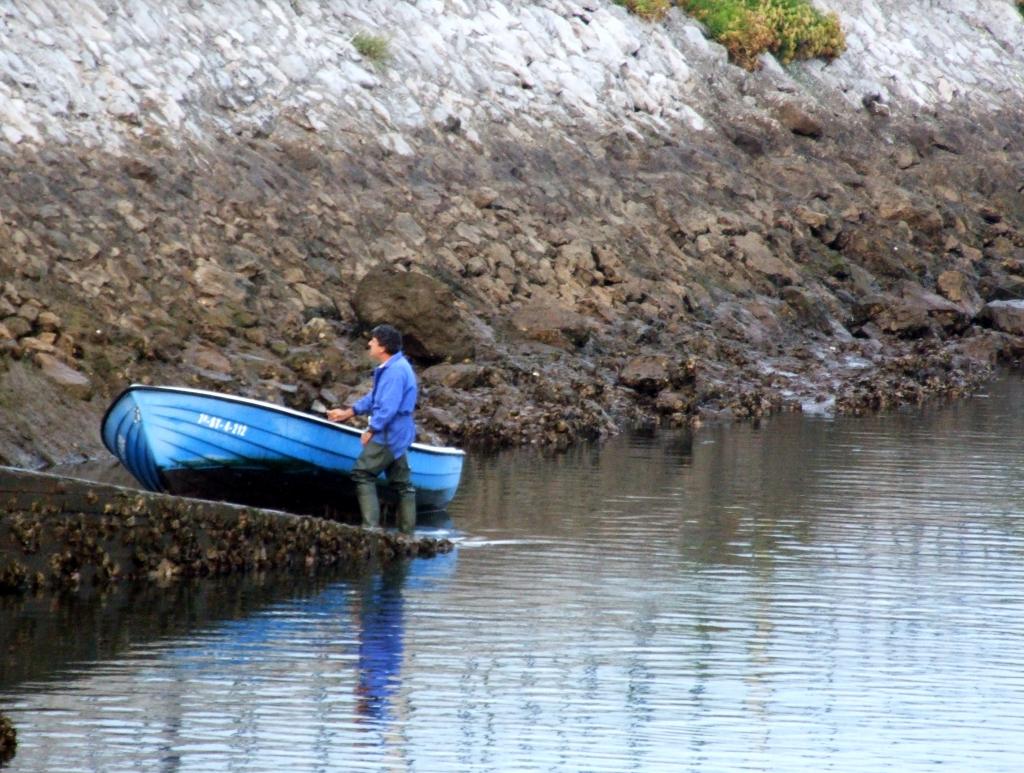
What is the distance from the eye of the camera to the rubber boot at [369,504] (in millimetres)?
18188

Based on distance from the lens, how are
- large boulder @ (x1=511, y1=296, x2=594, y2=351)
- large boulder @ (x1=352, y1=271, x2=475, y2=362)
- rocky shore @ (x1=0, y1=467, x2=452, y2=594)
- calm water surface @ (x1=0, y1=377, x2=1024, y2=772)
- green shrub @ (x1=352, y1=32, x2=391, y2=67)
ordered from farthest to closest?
green shrub @ (x1=352, y1=32, x2=391, y2=67)
large boulder @ (x1=511, y1=296, x2=594, y2=351)
large boulder @ (x1=352, y1=271, x2=475, y2=362)
rocky shore @ (x1=0, y1=467, x2=452, y2=594)
calm water surface @ (x1=0, y1=377, x2=1024, y2=772)

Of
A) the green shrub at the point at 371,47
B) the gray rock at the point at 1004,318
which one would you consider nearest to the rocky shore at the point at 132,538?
the green shrub at the point at 371,47

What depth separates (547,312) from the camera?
29609 millimetres

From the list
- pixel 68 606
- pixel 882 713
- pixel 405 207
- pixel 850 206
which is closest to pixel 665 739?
pixel 882 713

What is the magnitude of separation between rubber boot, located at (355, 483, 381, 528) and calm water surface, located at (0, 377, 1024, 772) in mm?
876

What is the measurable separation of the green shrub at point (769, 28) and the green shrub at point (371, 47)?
10.8 metres

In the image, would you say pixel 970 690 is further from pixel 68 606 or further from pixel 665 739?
pixel 68 606

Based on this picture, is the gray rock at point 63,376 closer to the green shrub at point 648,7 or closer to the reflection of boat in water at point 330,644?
the reflection of boat in water at point 330,644

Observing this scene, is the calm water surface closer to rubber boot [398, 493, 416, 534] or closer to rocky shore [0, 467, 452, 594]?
rocky shore [0, 467, 452, 594]

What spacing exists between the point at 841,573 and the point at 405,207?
620 inches

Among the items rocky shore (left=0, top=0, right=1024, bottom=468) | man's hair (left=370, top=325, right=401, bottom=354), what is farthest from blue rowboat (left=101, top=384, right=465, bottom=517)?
rocky shore (left=0, top=0, right=1024, bottom=468)

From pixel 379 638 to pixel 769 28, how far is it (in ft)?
106

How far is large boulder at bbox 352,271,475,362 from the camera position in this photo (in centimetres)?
2659

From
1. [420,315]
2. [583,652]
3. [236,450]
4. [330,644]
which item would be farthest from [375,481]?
[420,315]
